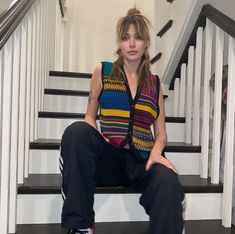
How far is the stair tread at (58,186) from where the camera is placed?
159cm

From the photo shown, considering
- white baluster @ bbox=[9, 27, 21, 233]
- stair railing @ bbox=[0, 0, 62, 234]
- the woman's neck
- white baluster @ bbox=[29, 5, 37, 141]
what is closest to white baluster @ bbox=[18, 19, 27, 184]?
stair railing @ bbox=[0, 0, 62, 234]

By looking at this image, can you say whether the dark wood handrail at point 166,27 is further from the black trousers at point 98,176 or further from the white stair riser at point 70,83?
the black trousers at point 98,176

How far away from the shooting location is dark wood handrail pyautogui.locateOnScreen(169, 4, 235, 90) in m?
1.73

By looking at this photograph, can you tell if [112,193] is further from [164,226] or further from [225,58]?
[225,58]

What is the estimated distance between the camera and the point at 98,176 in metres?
1.52

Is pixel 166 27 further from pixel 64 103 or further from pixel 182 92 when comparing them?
pixel 64 103

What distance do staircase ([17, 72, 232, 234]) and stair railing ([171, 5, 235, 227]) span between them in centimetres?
7

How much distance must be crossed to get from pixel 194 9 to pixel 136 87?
888mm

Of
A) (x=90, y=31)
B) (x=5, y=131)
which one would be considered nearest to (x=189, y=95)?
(x=5, y=131)

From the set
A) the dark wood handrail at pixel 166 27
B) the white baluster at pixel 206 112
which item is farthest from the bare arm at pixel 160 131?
the dark wood handrail at pixel 166 27

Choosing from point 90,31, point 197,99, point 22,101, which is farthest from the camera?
point 90,31

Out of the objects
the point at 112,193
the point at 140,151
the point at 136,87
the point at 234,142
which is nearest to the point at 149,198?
the point at 140,151

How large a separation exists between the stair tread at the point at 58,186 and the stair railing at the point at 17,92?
0.21 ft

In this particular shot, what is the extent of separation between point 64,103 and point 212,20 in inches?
43.3
